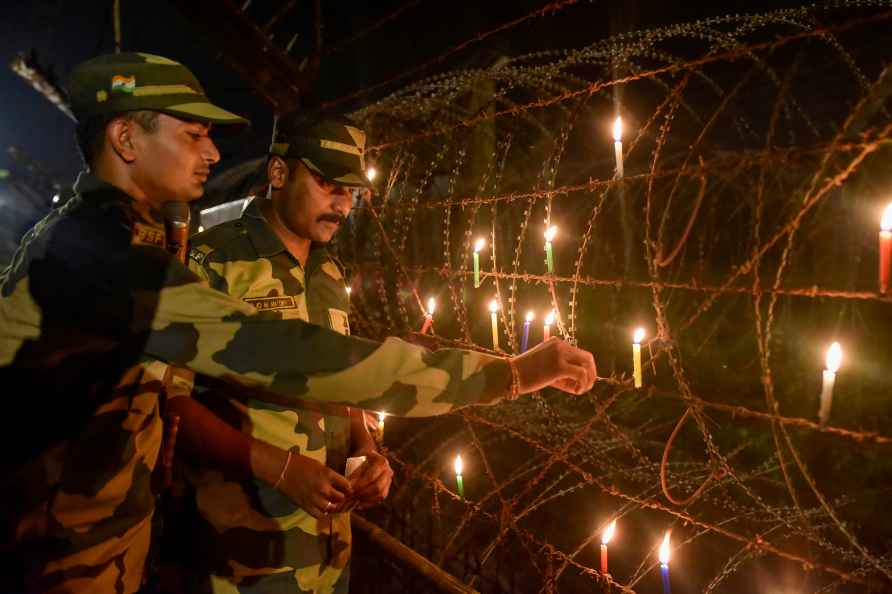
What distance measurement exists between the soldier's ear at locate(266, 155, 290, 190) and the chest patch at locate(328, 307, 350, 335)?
1.93 feet

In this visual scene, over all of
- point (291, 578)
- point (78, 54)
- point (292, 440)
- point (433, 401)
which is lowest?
point (291, 578)

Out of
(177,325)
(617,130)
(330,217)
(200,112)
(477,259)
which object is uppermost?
(617,130)

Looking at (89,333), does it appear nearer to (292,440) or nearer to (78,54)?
(292,440)

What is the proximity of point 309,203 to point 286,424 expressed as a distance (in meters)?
0.91

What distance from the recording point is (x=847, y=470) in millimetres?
5043

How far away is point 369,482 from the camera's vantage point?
78.2 inches

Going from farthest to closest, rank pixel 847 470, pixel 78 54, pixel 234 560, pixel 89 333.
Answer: pixel 78 54 → pixel 847 470 → pixel 234 560 → pixel 89 333

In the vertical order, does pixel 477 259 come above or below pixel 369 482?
above

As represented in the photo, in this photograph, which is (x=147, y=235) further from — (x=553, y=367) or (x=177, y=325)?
(x=553, y=367)

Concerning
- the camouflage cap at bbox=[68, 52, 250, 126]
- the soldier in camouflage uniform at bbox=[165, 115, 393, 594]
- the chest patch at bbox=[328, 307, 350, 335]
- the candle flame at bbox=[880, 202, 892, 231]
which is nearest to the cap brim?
the camouflage cap at bbox=[68, 52, 250, 126]

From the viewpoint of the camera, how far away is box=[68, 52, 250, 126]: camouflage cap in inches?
61.3

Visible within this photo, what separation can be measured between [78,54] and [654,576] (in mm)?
16751

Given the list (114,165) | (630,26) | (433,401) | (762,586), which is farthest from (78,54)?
(762,586)

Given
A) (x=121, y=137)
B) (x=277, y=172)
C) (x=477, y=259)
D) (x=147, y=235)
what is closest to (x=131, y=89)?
(x=121, y=137)
